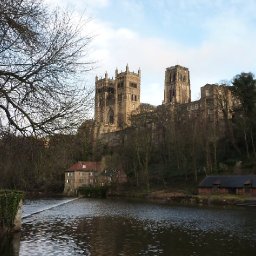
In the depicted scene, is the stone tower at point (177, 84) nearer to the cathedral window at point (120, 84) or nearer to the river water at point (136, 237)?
the cathedral window at point (120, 84)

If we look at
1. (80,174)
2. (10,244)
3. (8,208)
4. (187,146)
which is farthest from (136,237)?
(80,174)

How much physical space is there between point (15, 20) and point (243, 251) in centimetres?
1545

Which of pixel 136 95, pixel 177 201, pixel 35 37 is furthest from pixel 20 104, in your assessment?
pixel 136 95

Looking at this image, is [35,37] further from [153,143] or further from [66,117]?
[153,143]

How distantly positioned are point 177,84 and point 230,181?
339 feet

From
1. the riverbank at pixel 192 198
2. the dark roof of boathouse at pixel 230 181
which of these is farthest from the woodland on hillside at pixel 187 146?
the dark roof of boathouse at pixel 230 181

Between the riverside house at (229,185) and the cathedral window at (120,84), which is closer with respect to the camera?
the riverside house at (229,185)

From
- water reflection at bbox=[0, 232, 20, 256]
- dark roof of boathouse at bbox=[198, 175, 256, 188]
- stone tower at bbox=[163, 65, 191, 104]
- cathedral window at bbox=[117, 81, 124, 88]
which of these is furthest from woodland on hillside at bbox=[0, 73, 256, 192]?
cathedral window at bbox=[117, 81, 124, 88]

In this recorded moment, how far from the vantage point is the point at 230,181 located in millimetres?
64000

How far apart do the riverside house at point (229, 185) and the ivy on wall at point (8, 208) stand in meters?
43.1

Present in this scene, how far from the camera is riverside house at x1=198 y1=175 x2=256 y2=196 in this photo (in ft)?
202

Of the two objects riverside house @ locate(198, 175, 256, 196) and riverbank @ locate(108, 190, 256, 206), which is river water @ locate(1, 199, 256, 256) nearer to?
riverbank @ locate(108, 190, 256, 206)

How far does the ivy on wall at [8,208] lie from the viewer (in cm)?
2459

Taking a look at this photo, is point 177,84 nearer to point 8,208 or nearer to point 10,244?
point 8,208
